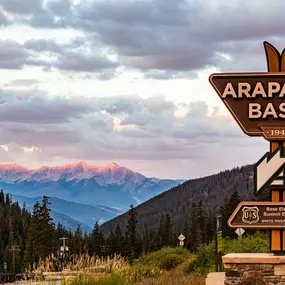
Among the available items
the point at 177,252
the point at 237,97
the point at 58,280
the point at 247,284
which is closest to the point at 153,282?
the point at 58,280

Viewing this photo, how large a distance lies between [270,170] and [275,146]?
728 millimetres

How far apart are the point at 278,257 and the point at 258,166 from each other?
8.27 feet

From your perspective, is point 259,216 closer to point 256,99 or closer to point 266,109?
point 266,109

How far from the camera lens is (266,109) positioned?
66.4 feet

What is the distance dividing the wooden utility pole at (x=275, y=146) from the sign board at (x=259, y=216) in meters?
0.23

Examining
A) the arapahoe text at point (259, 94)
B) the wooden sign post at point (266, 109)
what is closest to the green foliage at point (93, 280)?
the wooden sign post at point (266, 109)

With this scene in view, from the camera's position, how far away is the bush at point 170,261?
4117cm

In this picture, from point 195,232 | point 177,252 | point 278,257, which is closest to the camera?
point 278,257

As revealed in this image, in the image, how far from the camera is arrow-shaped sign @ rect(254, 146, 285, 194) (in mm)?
19859

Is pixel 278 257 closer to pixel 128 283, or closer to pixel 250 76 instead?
pixel 250 76

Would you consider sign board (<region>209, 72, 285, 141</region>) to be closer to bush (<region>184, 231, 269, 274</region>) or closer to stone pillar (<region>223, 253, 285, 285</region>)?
stone pillar (<region>223, 253, 285, 285</region>)

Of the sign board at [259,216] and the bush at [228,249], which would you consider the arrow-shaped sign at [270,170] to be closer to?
the sign board at [259,216]

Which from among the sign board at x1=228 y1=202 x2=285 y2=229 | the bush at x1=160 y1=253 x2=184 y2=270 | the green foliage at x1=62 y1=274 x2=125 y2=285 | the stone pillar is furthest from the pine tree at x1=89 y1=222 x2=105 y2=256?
the stone pillar

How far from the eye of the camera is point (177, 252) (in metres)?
43.8
